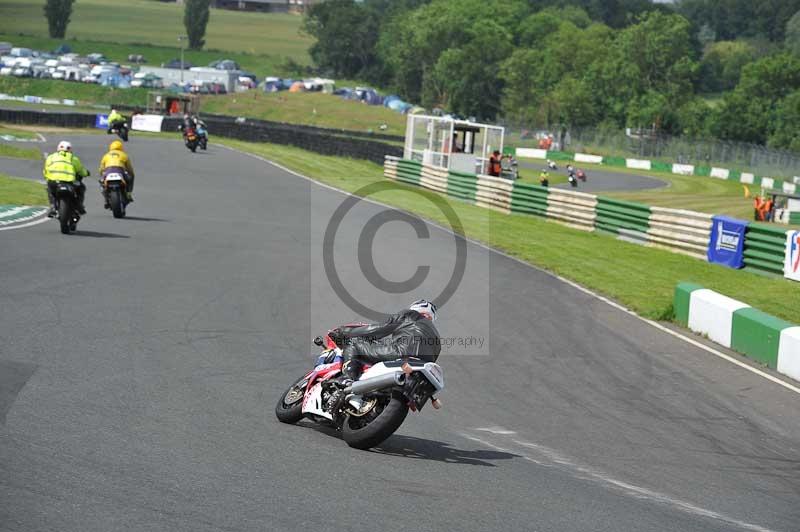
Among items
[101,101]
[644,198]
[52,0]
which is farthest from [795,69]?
[52,0]

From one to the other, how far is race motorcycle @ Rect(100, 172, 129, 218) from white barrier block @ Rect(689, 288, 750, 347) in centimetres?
1161

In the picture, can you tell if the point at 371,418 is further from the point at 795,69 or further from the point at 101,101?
the point at 101,101

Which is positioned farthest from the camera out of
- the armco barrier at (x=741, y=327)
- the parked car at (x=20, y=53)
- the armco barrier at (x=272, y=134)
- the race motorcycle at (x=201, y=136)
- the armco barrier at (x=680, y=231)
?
the parked car at (x=20, y=53)

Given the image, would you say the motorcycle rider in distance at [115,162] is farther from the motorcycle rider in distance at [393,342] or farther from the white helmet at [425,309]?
the white helmet at [425,309]

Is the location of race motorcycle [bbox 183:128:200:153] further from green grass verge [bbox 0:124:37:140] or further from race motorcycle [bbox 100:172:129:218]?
race motorcycle [bbox 100:172:129:218]

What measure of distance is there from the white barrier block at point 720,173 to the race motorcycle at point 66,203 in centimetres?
6056

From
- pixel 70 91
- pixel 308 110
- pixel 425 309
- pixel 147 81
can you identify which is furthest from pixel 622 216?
pixel 147 81

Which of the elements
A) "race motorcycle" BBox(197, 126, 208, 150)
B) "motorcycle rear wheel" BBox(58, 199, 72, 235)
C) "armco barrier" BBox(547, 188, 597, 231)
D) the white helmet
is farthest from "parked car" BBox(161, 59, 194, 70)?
the white helmet

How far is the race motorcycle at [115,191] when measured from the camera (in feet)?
73.2

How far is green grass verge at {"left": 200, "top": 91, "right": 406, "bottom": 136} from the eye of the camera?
104938 mm

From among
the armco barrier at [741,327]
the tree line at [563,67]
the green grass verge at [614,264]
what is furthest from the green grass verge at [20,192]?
the tree line at [563,67]

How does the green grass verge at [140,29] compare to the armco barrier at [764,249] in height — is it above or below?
above

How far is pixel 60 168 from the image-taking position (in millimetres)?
19078

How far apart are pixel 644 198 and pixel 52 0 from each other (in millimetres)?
129052
